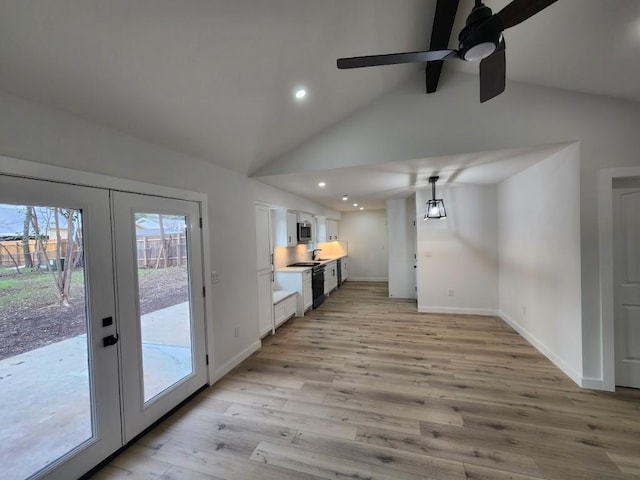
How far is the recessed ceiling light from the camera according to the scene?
8.59 feet

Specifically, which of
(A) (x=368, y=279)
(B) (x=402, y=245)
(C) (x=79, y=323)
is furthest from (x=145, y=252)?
(A) (x=368, y=279)

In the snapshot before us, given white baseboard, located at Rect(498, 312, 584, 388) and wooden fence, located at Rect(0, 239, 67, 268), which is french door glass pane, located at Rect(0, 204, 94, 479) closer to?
wooden fence, located at Rect(0, 239, 67, 268)

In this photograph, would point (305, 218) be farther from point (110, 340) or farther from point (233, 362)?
point (110, 340)

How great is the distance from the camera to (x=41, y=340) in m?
1.67

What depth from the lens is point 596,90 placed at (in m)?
2.54

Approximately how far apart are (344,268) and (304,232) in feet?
10.7

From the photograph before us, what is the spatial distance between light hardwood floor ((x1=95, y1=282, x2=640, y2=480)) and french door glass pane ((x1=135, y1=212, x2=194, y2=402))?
0.43 m

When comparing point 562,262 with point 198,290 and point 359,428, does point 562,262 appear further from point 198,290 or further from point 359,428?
point 198,290

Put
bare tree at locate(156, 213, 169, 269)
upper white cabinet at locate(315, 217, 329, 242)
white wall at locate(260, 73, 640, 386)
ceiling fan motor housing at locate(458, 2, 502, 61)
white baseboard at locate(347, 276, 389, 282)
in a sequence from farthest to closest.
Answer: white baseboard at locate(347, 276, 389, 282) → upper white cabinet at locate(315, 217, 329, 242) → white wall at locate(260, 73, 640, 386) → bare tree at locate(156, 213, 169, 269) → ceiling fan motor housing at locate(458, 2, 502, 61)

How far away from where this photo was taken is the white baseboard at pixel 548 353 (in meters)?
2.75

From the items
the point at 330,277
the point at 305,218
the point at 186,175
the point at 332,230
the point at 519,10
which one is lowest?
the point at 330,277

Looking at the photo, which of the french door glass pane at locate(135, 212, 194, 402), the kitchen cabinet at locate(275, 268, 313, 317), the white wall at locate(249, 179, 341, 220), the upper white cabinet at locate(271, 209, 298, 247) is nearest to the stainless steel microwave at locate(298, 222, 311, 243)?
the white wall at locate(249, 179, 341, 220)

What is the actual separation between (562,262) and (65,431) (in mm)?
4758

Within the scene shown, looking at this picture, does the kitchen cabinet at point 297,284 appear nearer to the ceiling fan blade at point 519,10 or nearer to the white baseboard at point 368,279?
the white baseboard at point 368,279
